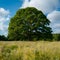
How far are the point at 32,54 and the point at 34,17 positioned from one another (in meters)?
44.1

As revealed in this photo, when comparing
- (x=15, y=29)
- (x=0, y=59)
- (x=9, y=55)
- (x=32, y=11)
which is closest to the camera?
(x=0, y=59)

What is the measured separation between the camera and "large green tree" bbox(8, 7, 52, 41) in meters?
51.4

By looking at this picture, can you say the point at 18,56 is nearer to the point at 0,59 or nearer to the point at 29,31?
the point at 0,59

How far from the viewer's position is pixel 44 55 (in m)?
8.52

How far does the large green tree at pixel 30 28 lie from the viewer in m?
51.4

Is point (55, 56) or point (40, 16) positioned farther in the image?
point (40, 16)

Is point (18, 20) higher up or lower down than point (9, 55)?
higher up

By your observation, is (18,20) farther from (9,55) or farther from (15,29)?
(9,55)

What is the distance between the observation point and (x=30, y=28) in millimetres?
51375

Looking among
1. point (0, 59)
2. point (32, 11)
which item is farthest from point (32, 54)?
point (32, 11)

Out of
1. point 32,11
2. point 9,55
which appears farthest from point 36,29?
point 9,55

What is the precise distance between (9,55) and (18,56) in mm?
355

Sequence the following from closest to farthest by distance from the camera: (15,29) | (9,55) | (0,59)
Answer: (0,59)
(9,55)
(15,29)

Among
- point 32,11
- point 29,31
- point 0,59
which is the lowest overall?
point 0,59
